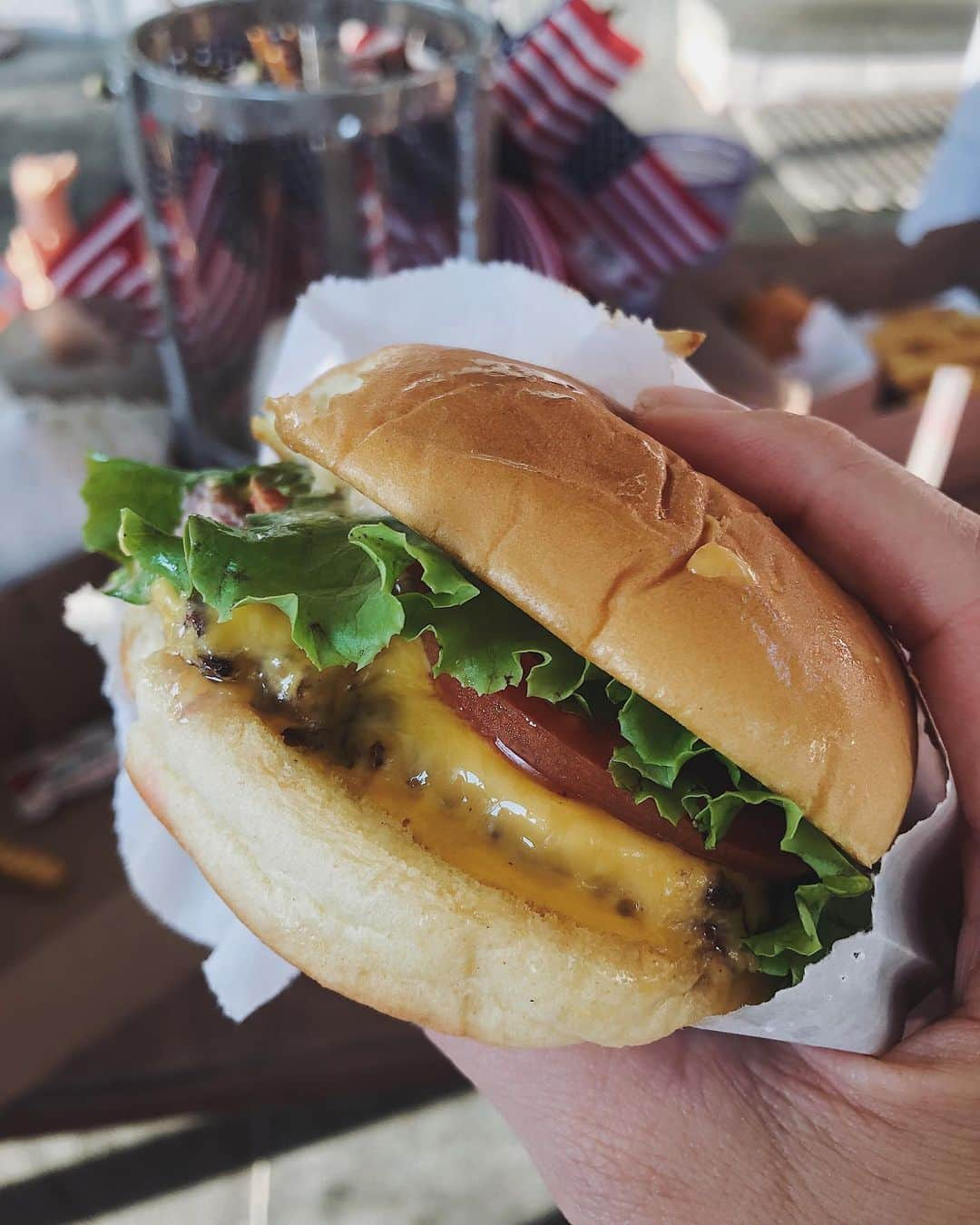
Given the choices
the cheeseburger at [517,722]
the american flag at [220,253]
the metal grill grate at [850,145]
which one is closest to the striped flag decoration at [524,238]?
the american flag at [220,253]

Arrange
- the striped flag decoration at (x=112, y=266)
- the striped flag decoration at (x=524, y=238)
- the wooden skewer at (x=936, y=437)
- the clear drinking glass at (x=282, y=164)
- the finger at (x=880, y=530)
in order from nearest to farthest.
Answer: the finger at (x=880, y=530)
the clear drinking glass at (x=282, y=164)
the wooden skewer at (x=936, y=437)
the striped flag decoration at (x=524, y=238)
the striped flag decoration at (x=112, y=266)

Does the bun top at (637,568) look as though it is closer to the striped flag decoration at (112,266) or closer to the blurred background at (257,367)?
the blurred background at (257,367)

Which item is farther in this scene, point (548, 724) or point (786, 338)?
point (786, 338)

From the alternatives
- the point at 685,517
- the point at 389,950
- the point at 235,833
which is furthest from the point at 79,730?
the point at 685,517

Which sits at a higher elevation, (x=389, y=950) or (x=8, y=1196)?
(x=389, y=950)

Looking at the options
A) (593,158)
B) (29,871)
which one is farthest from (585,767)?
(593,158)

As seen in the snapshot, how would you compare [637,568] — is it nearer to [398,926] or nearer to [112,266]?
[398,926]

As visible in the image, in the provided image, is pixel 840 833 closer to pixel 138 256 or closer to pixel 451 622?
pixel 451 622
